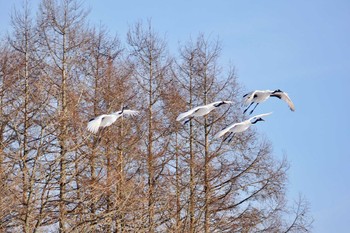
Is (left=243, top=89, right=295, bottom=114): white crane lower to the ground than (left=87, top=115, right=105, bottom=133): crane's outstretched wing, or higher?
higher

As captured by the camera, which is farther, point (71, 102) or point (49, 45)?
point (49, 45)

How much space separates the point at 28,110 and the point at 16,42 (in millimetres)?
2886

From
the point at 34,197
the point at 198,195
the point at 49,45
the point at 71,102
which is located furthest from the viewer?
the point at 198,195

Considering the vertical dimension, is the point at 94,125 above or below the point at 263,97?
below

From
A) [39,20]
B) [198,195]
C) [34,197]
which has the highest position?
[39,20]

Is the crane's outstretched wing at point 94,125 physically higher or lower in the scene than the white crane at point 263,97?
lower

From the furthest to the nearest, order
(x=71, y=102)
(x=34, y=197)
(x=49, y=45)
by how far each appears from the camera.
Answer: (x=49, y=45) < (x=71, y=102) < (x=34, y=197)

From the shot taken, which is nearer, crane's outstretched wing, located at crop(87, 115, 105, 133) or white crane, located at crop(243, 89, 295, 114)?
crane's outstretched wing, located at crop(87, 115, 105, 133)

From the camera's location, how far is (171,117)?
2678 cm

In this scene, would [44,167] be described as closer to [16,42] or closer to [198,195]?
[16,42]

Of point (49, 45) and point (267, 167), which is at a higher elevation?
point (49, 45)

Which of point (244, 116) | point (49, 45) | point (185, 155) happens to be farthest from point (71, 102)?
point (244, 116)

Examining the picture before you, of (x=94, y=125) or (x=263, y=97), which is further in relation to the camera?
(x=263, y=97)

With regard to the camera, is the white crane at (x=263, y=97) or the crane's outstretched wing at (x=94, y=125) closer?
the crane's outstretched wing at (x=94, y=125)
